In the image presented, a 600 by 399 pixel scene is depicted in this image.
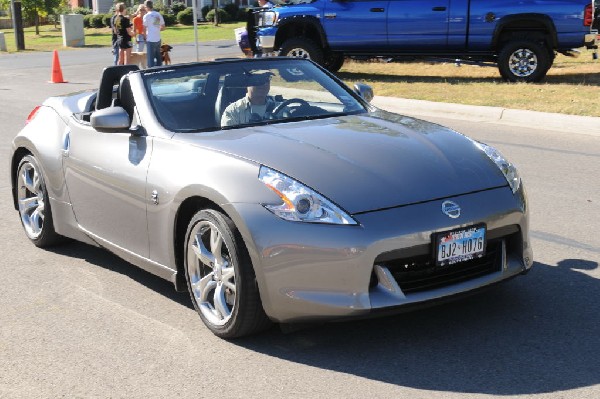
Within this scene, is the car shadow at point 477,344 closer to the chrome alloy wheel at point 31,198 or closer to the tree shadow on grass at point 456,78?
the chrome alloy wheel at point 31,198

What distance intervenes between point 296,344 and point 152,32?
17554 mm

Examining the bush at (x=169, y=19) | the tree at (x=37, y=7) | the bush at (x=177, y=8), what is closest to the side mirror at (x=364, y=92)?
the tree at (x=37, y=7)

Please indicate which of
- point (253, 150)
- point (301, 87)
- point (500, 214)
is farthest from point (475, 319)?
point (301, 87)

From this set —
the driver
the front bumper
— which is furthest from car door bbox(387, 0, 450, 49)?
the front bumper

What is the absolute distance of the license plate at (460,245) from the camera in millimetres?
4418

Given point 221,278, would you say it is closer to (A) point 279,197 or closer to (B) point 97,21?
(A) point 279,197

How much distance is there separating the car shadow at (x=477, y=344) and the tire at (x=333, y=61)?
1395 centimetres

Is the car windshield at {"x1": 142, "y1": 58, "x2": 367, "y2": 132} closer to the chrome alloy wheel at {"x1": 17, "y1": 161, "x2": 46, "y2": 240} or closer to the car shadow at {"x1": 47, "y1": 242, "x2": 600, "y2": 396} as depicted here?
the car shadow at {"x1": 47, "y1": 242, "x2": 600, "y2": 396}

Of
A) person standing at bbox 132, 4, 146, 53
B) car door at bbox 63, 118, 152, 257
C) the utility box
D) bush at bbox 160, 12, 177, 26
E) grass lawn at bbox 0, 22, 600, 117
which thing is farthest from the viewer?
bush at bbox 160, 12, 177, 26

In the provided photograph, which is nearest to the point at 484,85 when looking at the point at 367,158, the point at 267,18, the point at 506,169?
the point at 267,18

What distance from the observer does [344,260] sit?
14.0 ft

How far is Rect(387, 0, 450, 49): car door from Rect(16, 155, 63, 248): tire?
1157 centimetres

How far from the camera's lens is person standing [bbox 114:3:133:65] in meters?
22.4

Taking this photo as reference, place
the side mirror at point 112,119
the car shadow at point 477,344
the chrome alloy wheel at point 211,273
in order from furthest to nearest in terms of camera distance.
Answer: the side mirror at point 112,119
the chrome alloy wheel at point 211,273
the car shadow at point 477,344
